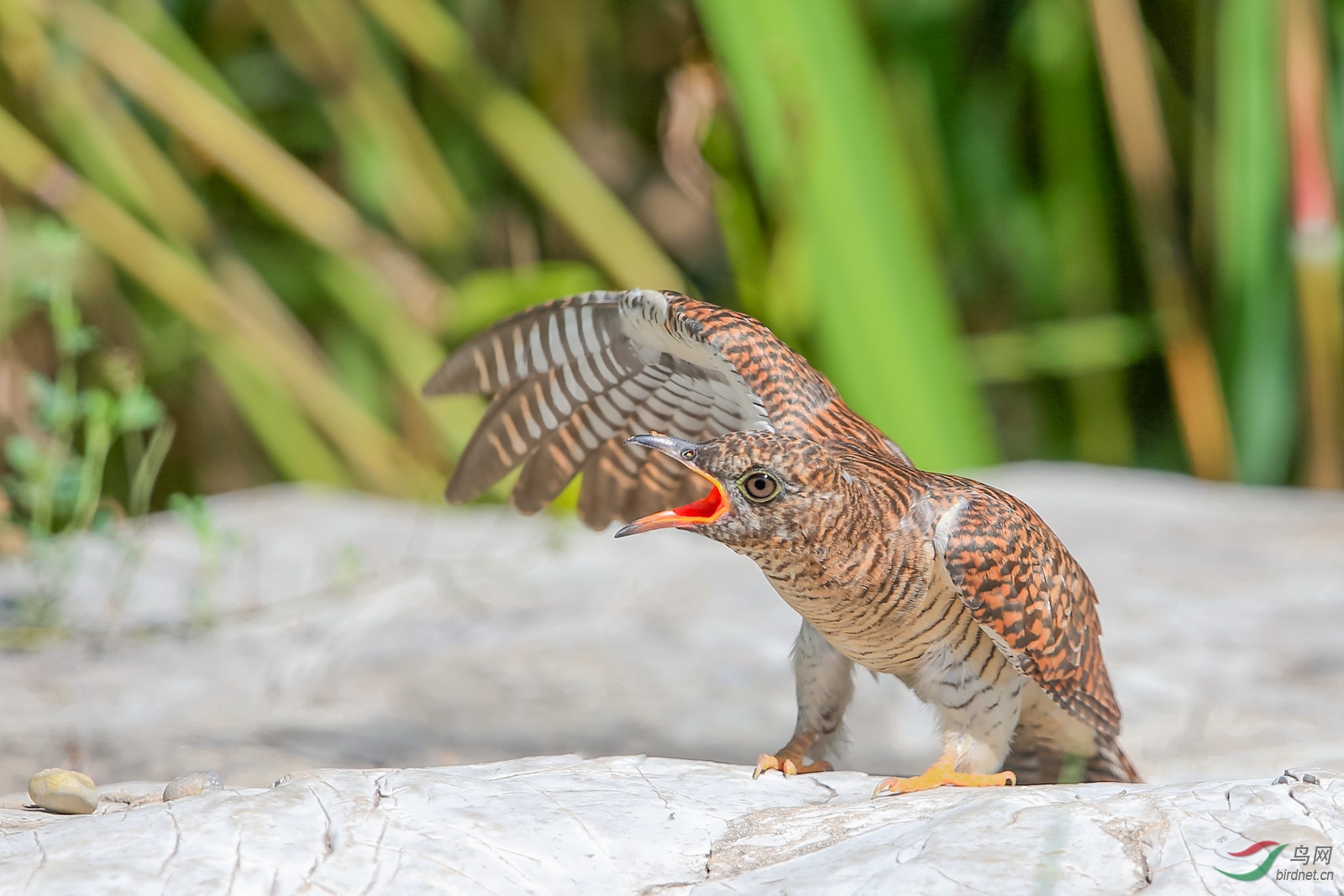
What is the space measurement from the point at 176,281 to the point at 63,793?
339 cm

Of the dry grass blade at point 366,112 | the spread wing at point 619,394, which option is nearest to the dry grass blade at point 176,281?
the dry grass blade at point 366,112

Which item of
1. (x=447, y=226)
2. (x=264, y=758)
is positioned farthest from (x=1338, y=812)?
(x=447, y=226)

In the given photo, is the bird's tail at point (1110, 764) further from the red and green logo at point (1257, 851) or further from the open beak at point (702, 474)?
the open beak at point (702, 474)

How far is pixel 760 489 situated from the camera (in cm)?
246

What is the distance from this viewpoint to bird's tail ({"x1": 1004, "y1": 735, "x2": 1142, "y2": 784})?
9.98 feet

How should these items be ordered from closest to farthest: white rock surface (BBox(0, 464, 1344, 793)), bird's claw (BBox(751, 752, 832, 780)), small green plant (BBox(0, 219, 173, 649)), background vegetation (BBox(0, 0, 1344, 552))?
bird's claw (BBox(751, 752, 832, 780)), white rock surface (BBox(0, 464, 1344, 793)), small green plant (BBox(0, 219, 173, 649)), background vegetation (BBox(0, 0, 1344, 552))

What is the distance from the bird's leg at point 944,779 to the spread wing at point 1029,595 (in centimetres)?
20

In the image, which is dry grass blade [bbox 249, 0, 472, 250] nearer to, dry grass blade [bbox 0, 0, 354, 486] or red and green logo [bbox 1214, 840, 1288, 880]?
dry grass blade [bbox 0, 0, 354, 486]

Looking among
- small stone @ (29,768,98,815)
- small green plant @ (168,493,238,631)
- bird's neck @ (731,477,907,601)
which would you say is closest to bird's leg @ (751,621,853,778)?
bird's neck @ (731,477,907,601)

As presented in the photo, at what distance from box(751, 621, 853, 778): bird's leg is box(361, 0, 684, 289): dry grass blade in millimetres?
2767

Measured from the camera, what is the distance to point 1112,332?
5668 mm

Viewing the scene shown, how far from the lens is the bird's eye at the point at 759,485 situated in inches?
96.9

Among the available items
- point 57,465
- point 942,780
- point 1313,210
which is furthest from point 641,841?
point 1313,210

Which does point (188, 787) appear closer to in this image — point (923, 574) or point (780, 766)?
point (780, 766)
